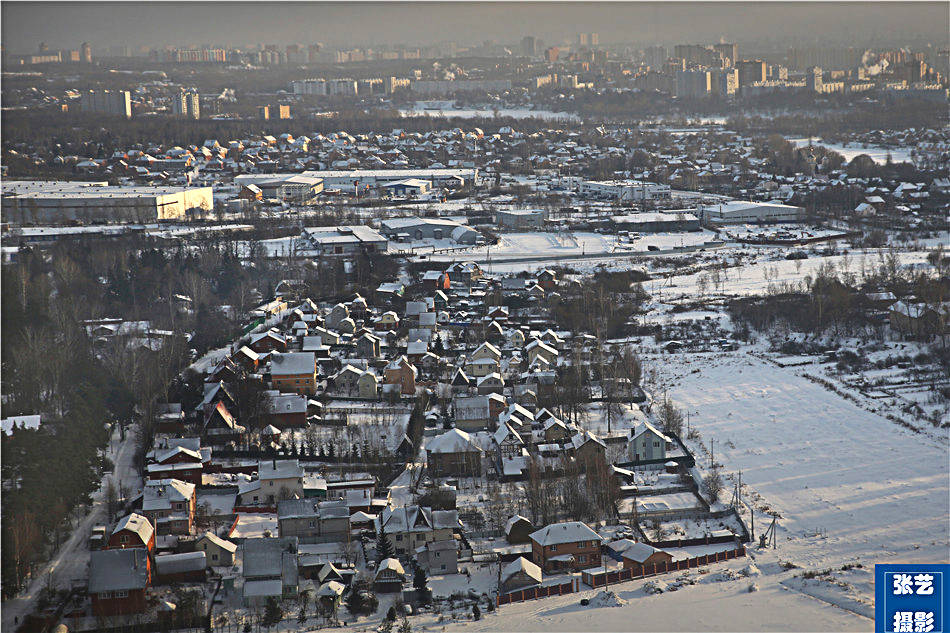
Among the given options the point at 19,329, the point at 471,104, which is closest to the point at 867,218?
the point at 19,329

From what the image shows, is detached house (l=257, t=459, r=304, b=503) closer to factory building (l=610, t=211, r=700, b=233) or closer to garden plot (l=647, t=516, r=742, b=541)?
garden plot (l=647, t=516, r=742, b=541)

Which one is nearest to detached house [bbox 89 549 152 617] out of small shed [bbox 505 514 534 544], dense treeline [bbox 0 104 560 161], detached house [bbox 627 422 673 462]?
small shed [bbox 505 514 534 544]

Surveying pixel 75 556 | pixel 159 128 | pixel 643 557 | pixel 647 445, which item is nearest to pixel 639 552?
pixel 643 557

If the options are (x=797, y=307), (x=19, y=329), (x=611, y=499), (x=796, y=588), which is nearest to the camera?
(x=796, y=588)

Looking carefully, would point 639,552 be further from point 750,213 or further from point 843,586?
point 750,213

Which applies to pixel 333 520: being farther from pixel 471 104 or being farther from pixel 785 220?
pixel 471 104

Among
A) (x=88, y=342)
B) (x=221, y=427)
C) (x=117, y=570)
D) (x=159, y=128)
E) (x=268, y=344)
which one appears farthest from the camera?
(x=159, y=128)
